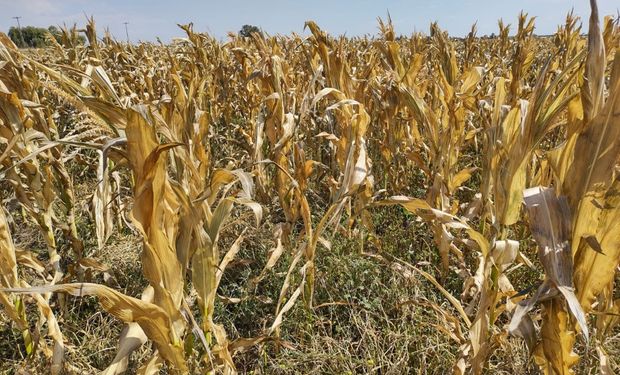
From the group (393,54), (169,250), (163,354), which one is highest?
(393,54)

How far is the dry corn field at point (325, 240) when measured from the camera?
44.7 inches

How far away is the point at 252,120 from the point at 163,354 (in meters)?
3.08

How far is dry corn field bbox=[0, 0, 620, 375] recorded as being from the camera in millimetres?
1135

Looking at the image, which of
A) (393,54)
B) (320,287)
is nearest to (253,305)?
(320,287)

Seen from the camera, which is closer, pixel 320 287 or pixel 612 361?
pixel 612 361

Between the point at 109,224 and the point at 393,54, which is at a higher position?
the point at 393,54

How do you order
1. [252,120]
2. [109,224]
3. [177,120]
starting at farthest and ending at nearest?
[252,120] → [109,224] → [177,120]

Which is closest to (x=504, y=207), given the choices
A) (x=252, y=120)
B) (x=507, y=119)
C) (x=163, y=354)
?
(x=507, y=119)

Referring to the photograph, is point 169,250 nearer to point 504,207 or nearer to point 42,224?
point 504,207

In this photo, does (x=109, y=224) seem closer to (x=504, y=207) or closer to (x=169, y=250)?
(x=169, y=250)

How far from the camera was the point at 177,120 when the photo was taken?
1.87 metres

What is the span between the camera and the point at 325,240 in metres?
2.23

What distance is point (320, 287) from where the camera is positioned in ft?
7.81

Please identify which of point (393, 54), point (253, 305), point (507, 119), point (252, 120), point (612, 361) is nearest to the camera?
point (507, 119)
